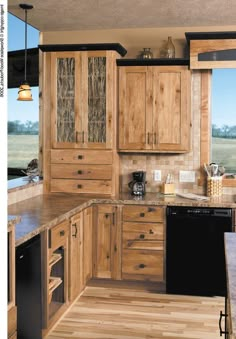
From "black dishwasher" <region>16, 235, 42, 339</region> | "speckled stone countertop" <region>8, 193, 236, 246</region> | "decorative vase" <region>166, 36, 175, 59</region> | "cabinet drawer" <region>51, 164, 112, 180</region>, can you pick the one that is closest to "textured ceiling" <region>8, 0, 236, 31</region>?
"decorative vase" <region>166, 36, 175, 59</region>

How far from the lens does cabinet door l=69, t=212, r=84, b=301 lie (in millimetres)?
4098

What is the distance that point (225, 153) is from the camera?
5.05 m

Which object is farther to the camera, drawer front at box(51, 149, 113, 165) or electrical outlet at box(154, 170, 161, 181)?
electrical outlet at box(154, 170, 161, 181)

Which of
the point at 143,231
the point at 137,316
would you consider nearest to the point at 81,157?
the point at 143,231

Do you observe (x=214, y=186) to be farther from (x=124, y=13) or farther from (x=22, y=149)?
(x=22, y=149)

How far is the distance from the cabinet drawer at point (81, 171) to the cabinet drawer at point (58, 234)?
3.57ft

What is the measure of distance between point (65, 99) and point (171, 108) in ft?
→ 3.56

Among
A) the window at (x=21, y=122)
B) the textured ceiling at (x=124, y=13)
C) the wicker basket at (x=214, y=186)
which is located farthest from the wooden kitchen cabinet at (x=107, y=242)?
the textured ceiling at (x=124, y=13)

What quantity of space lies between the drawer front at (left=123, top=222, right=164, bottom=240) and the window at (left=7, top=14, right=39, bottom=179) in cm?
134

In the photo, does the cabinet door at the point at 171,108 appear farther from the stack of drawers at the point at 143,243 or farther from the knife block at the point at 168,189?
the stack of drawers at the point at 143,243

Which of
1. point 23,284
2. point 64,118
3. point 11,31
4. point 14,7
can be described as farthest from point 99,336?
point 11,31

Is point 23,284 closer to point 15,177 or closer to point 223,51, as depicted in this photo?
point 15,177

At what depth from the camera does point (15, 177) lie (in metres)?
5.38

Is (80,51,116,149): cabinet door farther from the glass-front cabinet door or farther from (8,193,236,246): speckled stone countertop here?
(8,193,236,246): speckled stone countertop
